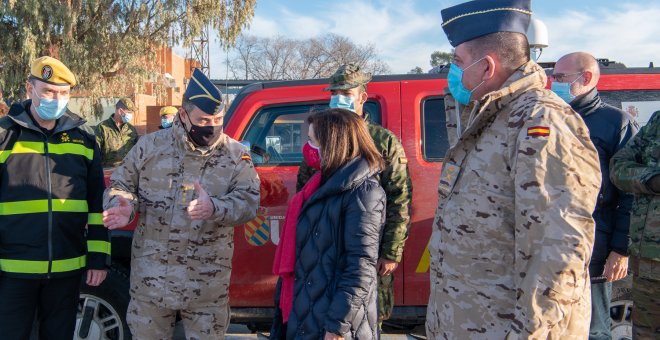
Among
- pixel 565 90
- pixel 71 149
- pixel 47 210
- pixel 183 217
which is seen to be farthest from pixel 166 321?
pixel 565 90

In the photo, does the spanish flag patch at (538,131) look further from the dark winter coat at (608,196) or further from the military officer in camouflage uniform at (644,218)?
the dark winter coat at (608,196)

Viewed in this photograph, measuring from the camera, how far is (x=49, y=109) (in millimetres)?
2848

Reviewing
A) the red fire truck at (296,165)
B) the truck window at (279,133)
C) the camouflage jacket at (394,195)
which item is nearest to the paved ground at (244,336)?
the red fire truck at (296,165)

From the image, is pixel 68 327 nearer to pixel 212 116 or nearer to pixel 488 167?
pixel 212 116

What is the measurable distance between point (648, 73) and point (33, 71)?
A: 3809 mm

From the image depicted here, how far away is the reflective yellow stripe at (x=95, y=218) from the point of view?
9.73ft

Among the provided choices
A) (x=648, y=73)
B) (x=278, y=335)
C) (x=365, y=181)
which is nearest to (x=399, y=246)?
(x=365, y=181)

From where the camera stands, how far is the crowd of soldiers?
64.7 inches

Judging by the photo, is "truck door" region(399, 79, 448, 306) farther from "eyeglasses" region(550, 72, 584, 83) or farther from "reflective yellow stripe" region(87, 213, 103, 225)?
"reflective yellow stripe" region(87, 213, 103, 225)

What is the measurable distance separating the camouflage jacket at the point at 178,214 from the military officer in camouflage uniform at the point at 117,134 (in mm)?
4039

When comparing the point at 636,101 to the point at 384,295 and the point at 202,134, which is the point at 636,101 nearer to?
the point at 384,295

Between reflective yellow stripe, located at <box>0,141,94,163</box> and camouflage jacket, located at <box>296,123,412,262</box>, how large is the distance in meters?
1.66

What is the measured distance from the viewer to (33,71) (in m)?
2.88

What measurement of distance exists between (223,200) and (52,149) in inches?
41.9
